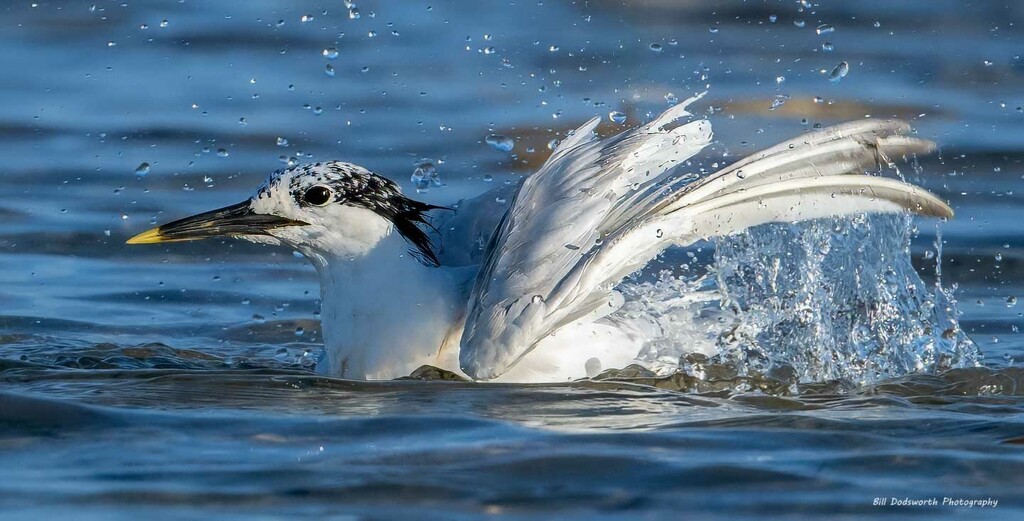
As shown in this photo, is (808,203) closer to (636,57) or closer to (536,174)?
(536,174)

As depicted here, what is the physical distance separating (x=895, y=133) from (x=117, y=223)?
4.38m

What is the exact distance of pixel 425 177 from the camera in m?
8.54

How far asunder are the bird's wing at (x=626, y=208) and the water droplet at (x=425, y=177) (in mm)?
2990

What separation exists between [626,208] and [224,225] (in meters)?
1.42

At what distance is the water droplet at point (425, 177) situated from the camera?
8508 millimetres

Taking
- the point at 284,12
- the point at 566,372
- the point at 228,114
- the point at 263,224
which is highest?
the point at 284,12

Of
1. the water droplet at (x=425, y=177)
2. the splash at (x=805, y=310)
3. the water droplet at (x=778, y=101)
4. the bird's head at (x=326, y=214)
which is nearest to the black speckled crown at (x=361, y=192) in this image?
the bird's head at (x=326, y=214)

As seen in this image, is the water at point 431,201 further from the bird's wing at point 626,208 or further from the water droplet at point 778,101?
the bird's wing at point 626,208

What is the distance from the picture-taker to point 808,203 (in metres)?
5.48

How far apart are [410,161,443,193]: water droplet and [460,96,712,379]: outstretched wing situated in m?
3.00

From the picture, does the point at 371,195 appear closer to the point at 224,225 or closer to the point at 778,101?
the point at 224,225

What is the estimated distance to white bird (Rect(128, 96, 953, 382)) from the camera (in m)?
5.22

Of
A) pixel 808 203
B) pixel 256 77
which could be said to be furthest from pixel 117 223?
pixel 808 203

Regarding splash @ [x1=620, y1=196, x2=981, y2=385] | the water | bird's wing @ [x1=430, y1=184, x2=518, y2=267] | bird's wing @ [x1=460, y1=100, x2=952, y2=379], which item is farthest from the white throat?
splash @ [x1=620, y1=196, x2=981, y2=385]
